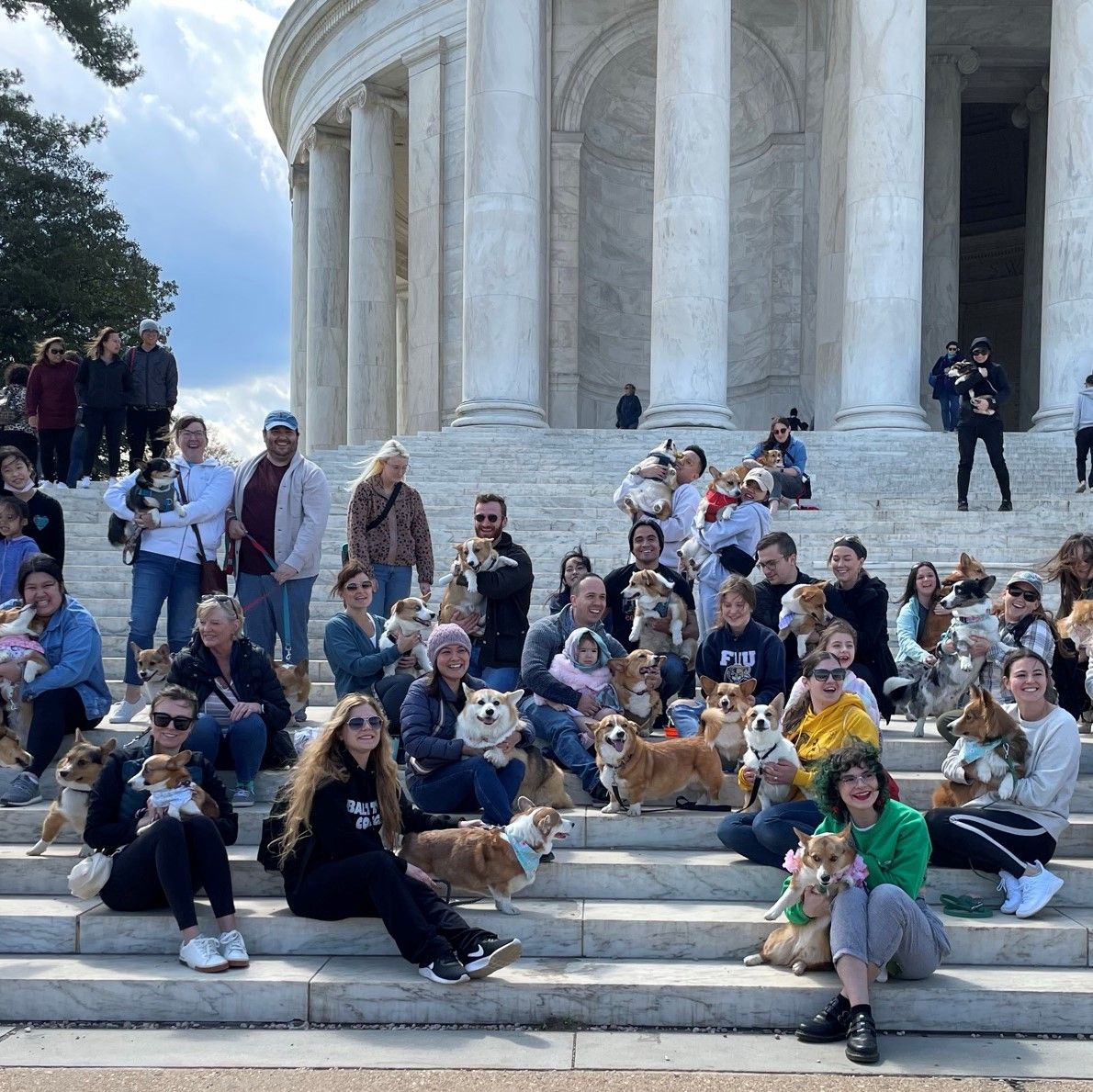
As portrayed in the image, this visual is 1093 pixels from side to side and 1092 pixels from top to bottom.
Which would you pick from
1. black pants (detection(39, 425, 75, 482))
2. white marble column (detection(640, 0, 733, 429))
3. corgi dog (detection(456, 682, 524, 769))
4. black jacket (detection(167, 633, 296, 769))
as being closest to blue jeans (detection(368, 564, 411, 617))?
black jacket (detection(167, 633, 296, 769))

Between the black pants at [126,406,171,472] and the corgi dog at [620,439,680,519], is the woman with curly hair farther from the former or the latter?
the black pants at [126,406,171,472]

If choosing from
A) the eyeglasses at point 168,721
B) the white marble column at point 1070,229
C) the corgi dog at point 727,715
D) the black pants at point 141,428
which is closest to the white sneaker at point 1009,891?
the corgi dog at point 727,715

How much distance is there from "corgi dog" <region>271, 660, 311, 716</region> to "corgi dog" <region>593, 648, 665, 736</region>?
2.56 meters

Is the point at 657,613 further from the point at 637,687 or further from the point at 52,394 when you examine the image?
the point at 52,394

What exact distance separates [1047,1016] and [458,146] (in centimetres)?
2848

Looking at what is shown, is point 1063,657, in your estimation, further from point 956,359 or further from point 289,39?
point 289,39

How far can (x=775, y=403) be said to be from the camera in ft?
105

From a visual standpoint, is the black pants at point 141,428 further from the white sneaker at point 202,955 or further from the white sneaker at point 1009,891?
the white sneaker at point 1009,891

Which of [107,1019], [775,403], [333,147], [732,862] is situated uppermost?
[333,147]

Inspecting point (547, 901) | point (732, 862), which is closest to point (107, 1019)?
point (547, 901)

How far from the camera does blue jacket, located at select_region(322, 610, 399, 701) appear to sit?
422 inches

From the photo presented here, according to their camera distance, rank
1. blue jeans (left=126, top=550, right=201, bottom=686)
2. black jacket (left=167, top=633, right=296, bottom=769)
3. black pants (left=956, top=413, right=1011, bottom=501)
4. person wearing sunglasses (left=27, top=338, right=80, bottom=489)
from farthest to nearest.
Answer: person wearing sunglasses (left=27, top=338, right=80, bottom=489) < black pants (left=956, top=413, right=1011, bottom=501) < blue jeans (left=126, top=550, right=201, bottom=686) < black jacket (left=167, top=633, right=296, bottom=769)

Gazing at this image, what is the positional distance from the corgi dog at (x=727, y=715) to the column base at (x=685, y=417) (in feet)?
50.6

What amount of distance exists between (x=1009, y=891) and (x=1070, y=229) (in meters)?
19.7
